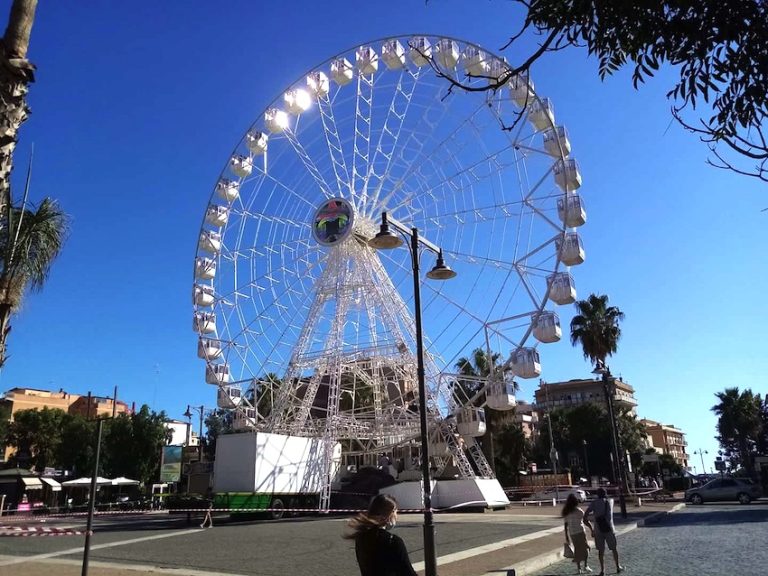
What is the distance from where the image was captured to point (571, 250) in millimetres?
23797

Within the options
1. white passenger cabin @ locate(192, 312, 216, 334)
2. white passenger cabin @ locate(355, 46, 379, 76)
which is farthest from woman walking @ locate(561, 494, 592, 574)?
white passenger cabin @ locate(192, 312, 216, 334)

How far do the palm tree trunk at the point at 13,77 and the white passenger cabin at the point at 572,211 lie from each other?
21119 mm

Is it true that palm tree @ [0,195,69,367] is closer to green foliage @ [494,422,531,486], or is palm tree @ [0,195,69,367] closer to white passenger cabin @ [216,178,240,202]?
white passenger cabin @ [216,178,240,202]

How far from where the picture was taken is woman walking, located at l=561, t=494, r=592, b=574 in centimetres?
1079

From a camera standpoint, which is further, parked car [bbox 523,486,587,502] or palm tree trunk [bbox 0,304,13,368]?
parked car [bbox 523,486,587,502]

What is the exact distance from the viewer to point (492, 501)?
29781mm

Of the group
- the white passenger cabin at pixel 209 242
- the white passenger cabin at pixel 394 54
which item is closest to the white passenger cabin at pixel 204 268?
the white passenger cabin at pixel 209 242

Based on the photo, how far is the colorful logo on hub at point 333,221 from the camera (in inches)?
1103

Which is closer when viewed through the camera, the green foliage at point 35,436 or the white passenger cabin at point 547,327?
the white passenger cabin at point 547,327

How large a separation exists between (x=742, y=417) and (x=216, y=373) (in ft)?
200

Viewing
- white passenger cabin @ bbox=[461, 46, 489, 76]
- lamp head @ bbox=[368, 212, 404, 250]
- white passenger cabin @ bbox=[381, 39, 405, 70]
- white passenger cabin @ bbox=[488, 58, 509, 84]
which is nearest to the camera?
lamp head @ bbox=[368, 212, 404, 250]

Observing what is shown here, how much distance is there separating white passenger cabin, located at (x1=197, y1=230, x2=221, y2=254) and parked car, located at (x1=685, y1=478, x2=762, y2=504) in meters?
30.2

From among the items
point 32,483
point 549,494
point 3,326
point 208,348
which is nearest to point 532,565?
point 3,326

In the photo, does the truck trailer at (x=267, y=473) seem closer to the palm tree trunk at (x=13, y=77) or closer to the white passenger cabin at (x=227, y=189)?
the white passenger cabin at (x=227, y=189)
